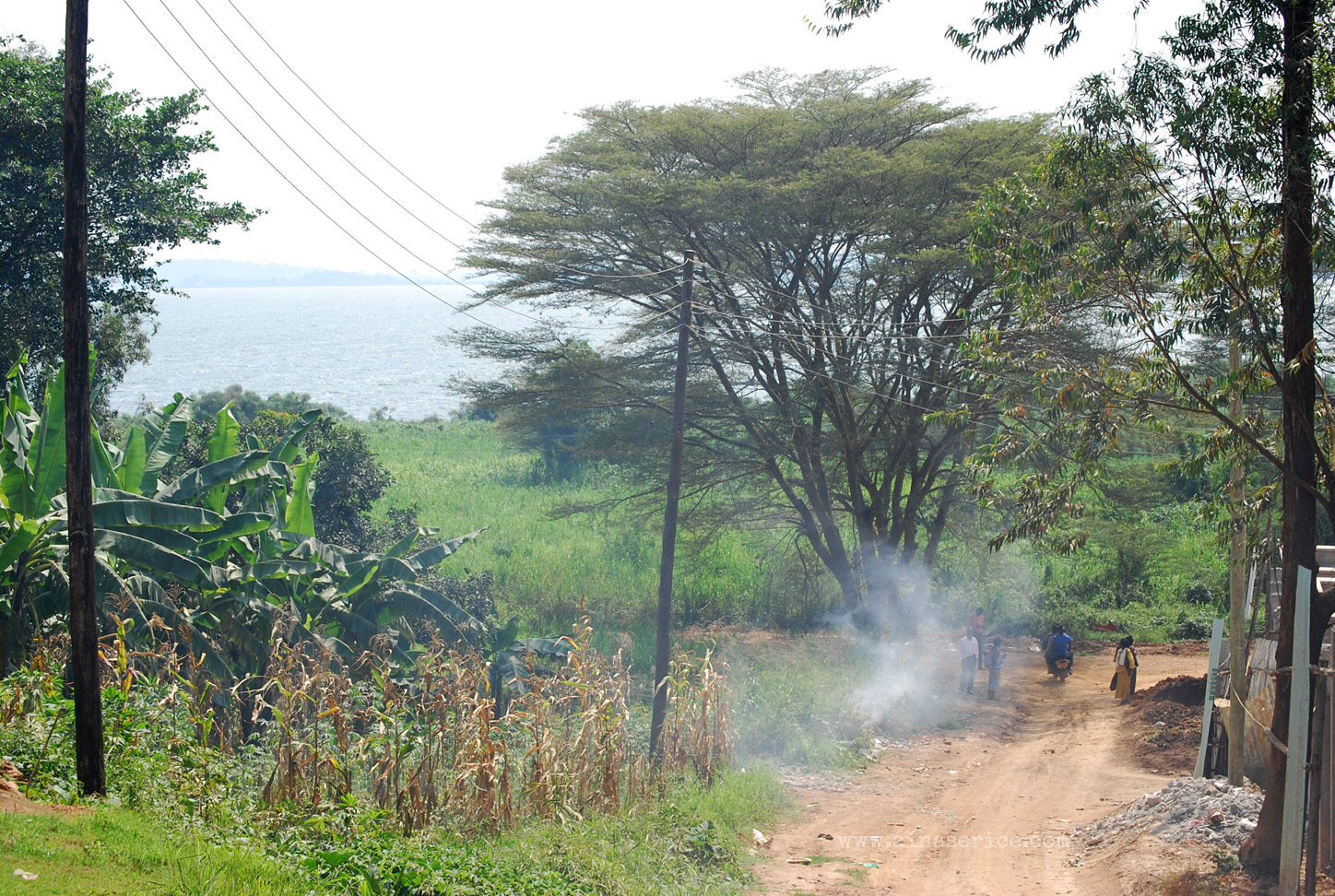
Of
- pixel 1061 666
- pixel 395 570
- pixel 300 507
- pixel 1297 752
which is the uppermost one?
pixel 300 507

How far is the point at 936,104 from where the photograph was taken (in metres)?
19.8

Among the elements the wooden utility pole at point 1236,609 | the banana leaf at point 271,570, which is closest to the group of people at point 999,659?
the wooden utility pole at point 1236,609

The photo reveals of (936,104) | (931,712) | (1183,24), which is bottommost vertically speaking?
(931,712)

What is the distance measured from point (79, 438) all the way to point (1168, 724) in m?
14.5

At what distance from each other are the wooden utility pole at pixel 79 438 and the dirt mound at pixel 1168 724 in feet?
40.4

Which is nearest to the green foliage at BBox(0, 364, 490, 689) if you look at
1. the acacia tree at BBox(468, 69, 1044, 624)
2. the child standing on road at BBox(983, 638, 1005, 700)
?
the acacia tree at BBox(468, 69, 1044, 624)

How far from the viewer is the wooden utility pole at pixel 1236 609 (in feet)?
33.0

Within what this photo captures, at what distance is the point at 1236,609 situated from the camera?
37.6 ft

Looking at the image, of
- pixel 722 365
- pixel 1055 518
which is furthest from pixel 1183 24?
pixel 722 365

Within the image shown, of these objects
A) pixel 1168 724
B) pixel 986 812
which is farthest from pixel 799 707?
pixel 1168 724

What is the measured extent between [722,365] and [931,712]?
27.0ft

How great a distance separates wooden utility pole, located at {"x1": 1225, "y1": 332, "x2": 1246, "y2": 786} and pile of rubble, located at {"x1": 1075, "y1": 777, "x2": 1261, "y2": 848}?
375mm

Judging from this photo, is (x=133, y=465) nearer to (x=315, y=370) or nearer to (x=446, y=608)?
(x=446, y=608)

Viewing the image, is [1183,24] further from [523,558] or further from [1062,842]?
[523,558]
